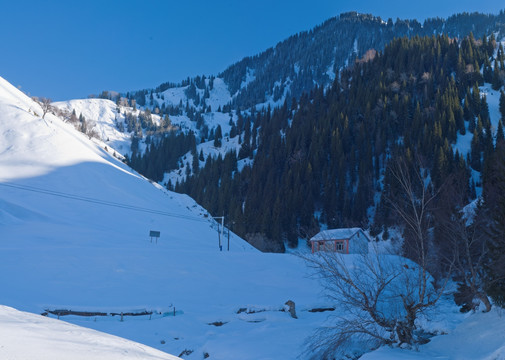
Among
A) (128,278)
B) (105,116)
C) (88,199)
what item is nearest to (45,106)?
(88,199)

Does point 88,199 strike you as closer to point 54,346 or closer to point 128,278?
point 128,278

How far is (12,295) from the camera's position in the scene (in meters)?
21.5

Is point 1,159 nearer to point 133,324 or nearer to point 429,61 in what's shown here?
point 133,324

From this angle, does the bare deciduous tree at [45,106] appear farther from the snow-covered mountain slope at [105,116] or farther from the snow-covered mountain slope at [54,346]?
the snow-covered mountain slope at [105,116]

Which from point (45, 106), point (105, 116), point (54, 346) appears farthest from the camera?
point (105, 116)

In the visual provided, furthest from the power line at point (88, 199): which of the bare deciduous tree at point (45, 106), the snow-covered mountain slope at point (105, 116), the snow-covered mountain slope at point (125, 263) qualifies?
the snow-covered mountain slope at point (105, 116)

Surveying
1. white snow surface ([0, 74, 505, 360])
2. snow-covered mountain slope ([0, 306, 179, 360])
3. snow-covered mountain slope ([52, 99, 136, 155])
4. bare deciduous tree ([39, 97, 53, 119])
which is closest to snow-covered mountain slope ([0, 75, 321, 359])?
white snow surface ([0, 74, 505, 360])

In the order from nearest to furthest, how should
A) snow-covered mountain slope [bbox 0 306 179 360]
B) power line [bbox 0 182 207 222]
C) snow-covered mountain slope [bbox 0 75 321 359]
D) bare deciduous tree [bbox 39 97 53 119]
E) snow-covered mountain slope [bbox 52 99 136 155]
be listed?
1. snow-covered mountain slope [bbox 0 306 179 360]
2. snow-covered mountain slope [bbox 0 75 321 359]
3. power line [bbox 0 182 207 222]
4. bare deciduous tree [bbox 39 97 53 119]
5. snow-covered mountain slope [bbox 52 99 136 155]

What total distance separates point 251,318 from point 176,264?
11700 millimetres

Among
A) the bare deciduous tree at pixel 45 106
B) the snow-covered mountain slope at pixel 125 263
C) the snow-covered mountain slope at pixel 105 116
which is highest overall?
the snow-covered mountain slope at pixel 105 116

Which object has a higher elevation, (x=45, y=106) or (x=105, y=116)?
(x=105, y=116)

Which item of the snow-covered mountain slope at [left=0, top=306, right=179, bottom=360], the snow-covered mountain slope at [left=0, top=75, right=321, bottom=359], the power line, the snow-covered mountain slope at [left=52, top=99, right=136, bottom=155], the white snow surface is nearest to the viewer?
the snow-covered mountain slope at [left=0, top=306, right=179, bottom=360]

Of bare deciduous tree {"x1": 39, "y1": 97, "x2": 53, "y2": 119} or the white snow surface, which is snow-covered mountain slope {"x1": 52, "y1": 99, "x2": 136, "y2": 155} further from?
the white snow surface

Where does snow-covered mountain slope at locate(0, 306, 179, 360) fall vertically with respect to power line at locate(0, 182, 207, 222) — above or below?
below
